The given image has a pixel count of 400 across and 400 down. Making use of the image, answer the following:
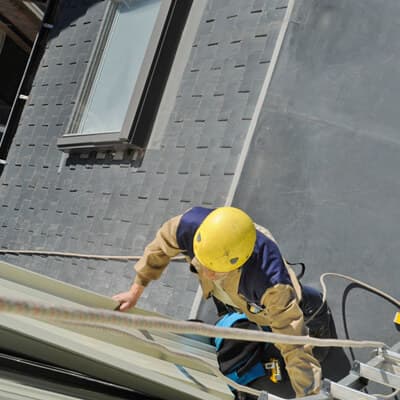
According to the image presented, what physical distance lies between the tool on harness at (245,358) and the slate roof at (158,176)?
0.56 m

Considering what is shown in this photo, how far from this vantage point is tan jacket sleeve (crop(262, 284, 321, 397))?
3104mm

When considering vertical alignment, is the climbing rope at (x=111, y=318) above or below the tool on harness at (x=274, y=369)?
above

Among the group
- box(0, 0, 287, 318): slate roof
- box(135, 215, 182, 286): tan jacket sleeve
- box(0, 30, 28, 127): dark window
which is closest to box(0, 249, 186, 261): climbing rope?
box(0, 0, 287, 318): slate roof

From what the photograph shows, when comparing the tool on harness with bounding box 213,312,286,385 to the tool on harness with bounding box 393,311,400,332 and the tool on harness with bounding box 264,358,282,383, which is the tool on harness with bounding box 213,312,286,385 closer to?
the tool on harness with bounding box 264,358,282,383

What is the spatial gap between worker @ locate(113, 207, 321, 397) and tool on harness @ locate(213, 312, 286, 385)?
0.21m

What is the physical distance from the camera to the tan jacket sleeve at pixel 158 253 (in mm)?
3652

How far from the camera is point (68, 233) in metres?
5.75

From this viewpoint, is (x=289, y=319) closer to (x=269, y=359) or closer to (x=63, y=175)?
(x=269, y=359)

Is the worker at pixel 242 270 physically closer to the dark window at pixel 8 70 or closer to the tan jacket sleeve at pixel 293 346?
the tan jacket sleeve at pixel 293 346

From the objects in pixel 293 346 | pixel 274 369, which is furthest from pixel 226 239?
pixel 274 369

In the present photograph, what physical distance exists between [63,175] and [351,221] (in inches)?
123

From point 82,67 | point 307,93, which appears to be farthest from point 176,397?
point 82,67

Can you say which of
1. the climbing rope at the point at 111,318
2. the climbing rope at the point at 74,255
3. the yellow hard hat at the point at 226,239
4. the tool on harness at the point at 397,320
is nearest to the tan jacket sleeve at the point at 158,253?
the yellow hard hat at the point at 226,239

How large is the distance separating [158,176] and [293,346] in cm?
244
